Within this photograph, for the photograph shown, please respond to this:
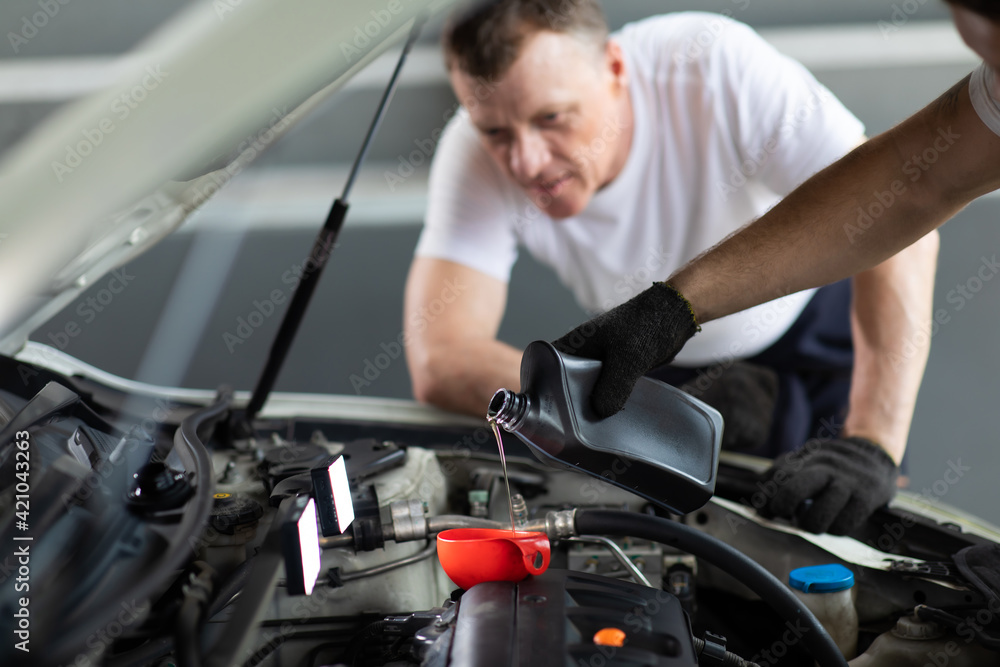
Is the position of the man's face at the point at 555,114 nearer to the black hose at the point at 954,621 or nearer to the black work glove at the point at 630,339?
the black work glove at the point at 630,339

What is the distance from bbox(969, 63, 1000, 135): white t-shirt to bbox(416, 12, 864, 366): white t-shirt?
667 millimetres

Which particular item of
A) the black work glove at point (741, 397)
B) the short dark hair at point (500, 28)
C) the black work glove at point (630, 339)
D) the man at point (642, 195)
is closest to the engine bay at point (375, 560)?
the black work glove at point (630, 339)

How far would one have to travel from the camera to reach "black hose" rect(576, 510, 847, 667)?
25.9 inches

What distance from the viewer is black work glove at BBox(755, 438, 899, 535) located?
911 millimetres

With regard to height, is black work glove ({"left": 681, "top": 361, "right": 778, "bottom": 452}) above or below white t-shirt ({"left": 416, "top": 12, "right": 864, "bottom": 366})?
below

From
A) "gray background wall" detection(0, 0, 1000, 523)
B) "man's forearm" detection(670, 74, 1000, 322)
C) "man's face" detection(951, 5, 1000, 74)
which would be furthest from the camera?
"gray background wall" detection(0, 0, 1000, 523)

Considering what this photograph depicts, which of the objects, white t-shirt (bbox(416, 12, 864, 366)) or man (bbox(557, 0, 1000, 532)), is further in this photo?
white t-shirt (bbox(416, 12, 864, 366))

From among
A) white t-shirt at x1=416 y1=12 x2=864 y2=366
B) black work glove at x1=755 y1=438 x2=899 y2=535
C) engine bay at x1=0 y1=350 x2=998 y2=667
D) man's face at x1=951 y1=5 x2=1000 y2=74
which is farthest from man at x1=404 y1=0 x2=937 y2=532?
man's face at x1=951 y1=5 x2=1000 y2=74

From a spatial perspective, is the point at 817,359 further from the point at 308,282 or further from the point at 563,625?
the point at 563,625

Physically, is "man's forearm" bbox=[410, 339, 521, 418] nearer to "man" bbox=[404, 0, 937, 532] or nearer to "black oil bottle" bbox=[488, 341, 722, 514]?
"man" bbox=[404, 0, 937, 532]

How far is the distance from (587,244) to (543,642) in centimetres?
126

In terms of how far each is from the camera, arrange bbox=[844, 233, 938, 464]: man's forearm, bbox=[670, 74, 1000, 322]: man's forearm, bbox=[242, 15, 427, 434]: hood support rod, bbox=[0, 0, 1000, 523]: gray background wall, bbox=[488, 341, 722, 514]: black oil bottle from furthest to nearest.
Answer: bbox=[0, 0, 1000, 523]: gray background wall < bbox=[844, 233, 938, 464]: man's forearm < bbox=[242, 15, 427, 434]: hood support rod < bbox=[670, 74, 1000, 322]: man's forearm < bbox=[488, 341, 722, 514]: black oil bottle

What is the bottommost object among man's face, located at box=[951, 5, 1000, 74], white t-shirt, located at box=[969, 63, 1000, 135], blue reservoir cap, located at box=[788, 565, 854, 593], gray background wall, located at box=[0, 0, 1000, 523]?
gray background wall, located at box=[0, 0, 1000, 523]

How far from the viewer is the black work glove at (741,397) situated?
4.45ft
